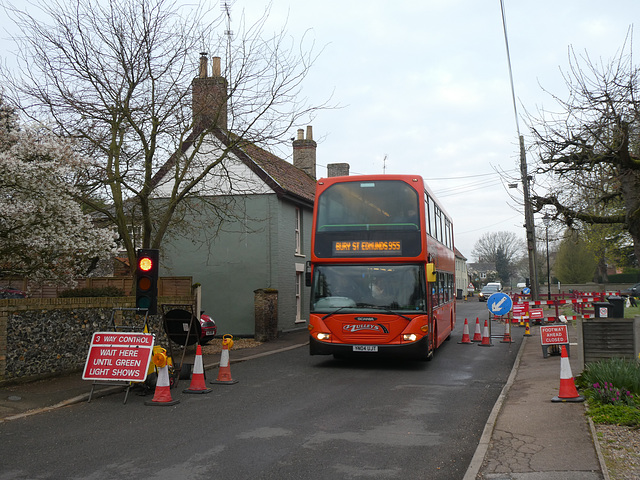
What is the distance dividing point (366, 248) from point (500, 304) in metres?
6.96

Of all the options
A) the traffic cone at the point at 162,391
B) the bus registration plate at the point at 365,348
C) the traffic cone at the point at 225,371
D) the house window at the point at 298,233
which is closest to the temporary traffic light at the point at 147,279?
the traffic cone at the point at 162,391

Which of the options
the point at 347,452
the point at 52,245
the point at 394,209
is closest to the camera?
the point at 347,452

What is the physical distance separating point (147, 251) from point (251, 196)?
1365cm

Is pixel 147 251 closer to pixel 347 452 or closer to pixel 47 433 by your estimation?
pixel 47 433

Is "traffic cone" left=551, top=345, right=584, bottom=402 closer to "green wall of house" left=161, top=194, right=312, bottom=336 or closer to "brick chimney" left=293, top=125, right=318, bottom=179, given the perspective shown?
"green wall of house" left=161, top=194, right=312, bottom=336

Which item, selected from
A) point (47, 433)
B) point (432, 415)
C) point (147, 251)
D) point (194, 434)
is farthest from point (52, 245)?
point (432, 415)

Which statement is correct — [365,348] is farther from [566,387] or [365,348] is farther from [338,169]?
[338,169]

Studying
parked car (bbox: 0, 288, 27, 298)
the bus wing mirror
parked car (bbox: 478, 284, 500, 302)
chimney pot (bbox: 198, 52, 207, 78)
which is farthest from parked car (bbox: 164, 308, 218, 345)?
parked car (bbox: 478, 284, 500, 302)

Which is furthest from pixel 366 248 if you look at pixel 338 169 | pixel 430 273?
pixel 338 169

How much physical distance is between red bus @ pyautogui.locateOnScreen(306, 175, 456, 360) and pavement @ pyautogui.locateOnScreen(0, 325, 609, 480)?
2.53 meters

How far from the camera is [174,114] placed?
48.0ft

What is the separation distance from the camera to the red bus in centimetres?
1270

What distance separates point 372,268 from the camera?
42.5ft

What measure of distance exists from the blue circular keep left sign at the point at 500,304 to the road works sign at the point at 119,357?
38.2ft
